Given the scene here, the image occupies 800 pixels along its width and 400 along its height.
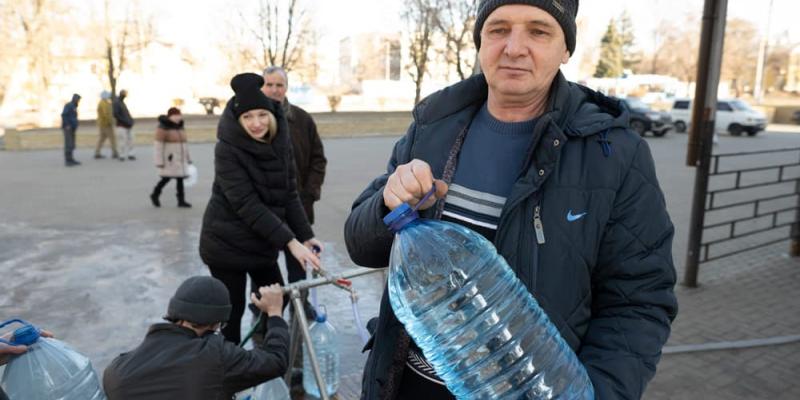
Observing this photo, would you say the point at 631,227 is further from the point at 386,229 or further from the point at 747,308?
the point at 747,308

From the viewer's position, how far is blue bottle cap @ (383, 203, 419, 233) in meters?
1.42

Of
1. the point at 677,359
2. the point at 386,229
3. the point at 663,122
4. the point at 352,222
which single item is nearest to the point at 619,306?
the point at 386,229

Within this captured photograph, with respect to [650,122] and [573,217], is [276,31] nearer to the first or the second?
[650,122]

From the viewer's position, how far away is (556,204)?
1.49 meters

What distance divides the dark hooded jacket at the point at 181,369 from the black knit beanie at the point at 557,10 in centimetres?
172

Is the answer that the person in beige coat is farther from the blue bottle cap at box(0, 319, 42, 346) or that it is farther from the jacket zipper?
the jacket zipper

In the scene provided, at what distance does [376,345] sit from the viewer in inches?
68.6

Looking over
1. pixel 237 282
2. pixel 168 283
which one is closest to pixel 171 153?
pixel 168 283

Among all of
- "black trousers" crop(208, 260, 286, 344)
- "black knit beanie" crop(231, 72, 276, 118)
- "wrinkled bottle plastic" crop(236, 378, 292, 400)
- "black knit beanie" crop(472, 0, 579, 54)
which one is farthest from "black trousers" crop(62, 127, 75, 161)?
"black knit beanie" crop(472, 0, 579, 54)

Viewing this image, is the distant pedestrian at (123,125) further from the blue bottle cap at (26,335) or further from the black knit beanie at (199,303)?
the blue bottle cap at (26,335)

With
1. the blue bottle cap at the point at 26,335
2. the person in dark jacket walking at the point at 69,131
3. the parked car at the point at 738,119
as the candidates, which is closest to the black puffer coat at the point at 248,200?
the blue bottle cap at the point at 26,335

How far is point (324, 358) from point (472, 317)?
101 inches

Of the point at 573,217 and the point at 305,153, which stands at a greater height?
the point at 573,217

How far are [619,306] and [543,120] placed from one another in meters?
0.48
